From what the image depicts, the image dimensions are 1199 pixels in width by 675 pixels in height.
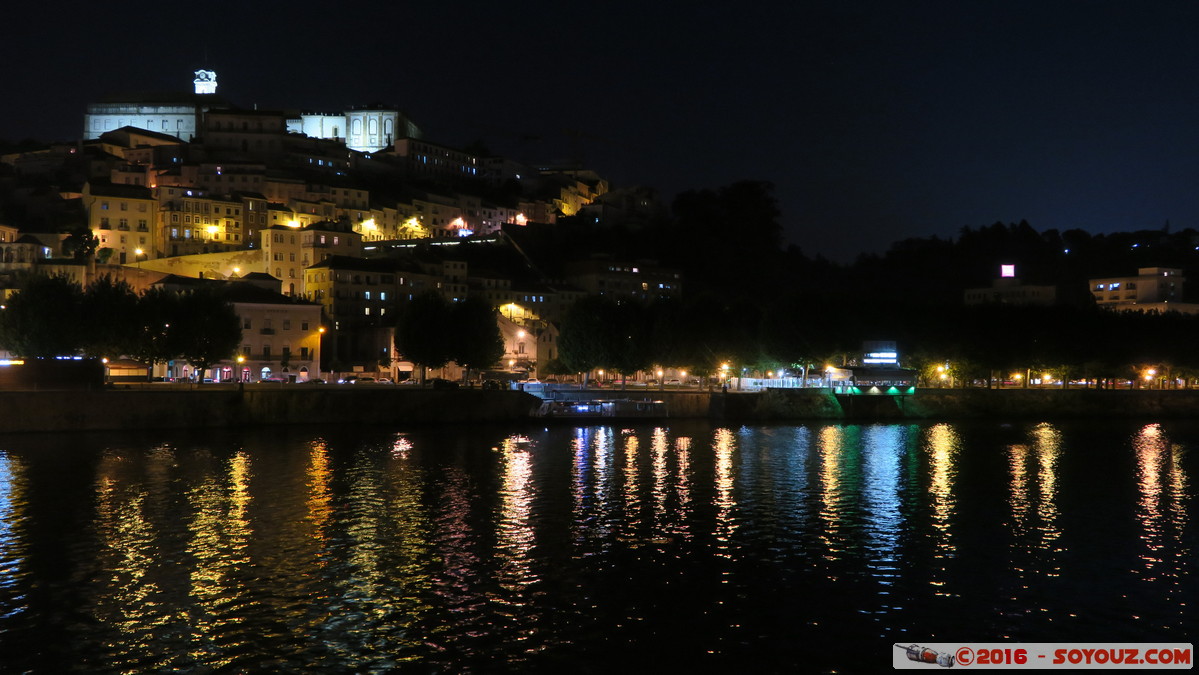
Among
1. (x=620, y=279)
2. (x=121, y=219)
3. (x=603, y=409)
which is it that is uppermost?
(x=121, y=219)

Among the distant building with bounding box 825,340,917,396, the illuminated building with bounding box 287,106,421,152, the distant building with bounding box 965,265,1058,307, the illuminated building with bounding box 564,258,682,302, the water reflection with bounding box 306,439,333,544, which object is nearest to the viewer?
the water reflection with bounding box 306,439,333,544

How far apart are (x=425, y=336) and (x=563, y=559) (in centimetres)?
5327

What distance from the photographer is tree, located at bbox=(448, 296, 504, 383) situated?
7806 cm

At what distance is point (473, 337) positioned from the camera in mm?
78500

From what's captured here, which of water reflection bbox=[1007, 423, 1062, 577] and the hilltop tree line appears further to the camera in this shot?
the hilltop tree line

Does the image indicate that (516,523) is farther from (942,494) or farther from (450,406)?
(450,406)

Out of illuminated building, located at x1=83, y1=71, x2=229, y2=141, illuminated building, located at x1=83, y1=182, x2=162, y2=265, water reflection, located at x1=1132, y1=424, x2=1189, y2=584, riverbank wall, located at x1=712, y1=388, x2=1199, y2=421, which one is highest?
illuminated building, located at x1=83, y1=71, x2=229, y2=141

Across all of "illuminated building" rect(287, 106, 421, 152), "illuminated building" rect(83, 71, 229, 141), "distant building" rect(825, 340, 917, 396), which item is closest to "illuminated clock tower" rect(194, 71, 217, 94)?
"illuminated building" rect(83, 71, 229, 141)

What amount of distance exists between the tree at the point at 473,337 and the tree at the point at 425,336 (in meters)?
0.66

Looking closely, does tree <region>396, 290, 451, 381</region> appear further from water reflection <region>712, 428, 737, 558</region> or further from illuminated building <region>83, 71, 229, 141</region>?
illuminated building <region>83, 71, 229, 141</region>

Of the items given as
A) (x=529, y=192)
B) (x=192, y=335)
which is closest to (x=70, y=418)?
(x=192, y=335)

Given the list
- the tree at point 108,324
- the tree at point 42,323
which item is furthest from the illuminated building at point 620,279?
the tree at point 42,323

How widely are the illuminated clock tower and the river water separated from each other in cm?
13538

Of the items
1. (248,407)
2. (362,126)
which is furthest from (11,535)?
(362,126)
